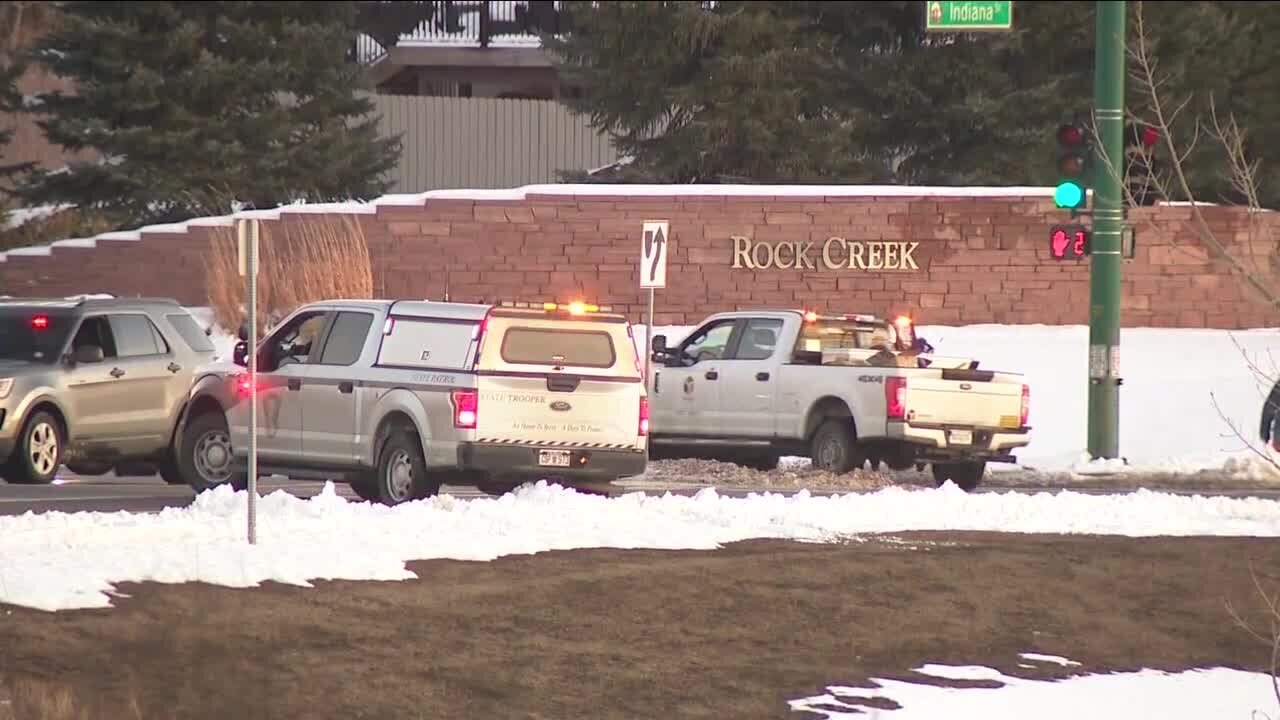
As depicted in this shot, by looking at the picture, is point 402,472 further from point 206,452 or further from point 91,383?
point 91,383

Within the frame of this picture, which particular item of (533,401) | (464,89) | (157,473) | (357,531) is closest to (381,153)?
(464,89)

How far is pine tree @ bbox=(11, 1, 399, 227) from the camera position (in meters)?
46.9

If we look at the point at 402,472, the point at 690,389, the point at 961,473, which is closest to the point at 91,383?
the point at 402,472

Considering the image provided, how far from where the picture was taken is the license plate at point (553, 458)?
65.3 ft

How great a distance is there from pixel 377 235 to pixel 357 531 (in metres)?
25.4

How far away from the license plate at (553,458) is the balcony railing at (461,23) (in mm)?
39194

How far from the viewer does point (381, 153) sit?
Result: 51.1 meters

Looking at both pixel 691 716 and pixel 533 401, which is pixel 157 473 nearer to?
pixel 533 401

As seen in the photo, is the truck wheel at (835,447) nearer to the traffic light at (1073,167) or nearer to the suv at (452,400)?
the traffic light at (1073,167)

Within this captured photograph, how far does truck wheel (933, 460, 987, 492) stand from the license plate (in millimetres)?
6548

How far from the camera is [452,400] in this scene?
19641 millimetres

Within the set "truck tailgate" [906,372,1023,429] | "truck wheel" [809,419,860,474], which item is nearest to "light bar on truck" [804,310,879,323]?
"truck wheel" [809,419,860,474]

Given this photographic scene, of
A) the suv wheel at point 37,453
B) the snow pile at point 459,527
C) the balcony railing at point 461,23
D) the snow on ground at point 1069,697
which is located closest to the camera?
the snow on ground at point 1069,697

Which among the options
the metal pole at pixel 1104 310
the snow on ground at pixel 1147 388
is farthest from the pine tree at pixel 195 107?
the metal pole at pixel 1104 310
